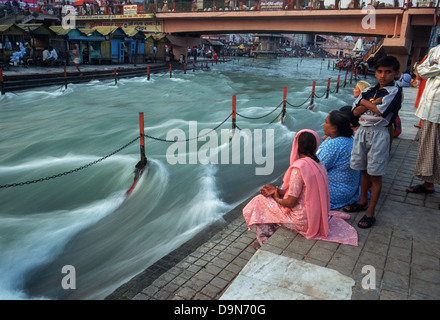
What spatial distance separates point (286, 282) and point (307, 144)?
133cm

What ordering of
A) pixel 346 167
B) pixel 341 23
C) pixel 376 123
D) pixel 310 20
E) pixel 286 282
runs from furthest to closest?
1. pixel 310 20
2. pixel 341 23
3. pixel 346 167
4. pixel 376 123
5. pixel 286 282

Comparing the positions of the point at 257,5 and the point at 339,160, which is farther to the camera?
the point at 257,5

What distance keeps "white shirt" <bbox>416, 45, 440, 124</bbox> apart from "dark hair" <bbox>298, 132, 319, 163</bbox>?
1946 mm

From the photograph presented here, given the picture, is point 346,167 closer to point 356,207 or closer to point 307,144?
point 356,207

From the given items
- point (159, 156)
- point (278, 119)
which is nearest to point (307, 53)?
point (278, 119)

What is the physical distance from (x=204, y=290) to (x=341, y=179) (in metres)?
2.30

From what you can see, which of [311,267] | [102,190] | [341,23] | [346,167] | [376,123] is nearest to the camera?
[311,267]

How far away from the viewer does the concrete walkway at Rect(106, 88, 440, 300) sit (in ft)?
9.66

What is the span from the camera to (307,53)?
9519 centimetres

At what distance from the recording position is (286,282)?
3025 millimetres

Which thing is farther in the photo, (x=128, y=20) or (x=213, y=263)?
(x=128, y=20)

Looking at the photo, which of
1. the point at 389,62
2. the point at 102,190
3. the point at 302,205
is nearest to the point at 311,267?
the point at 302,205
